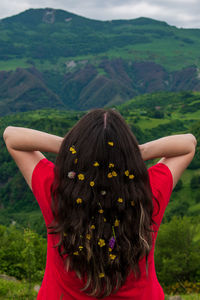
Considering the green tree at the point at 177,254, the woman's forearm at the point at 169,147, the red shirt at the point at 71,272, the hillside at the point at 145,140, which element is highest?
the woman's forearm at the point at 169,147

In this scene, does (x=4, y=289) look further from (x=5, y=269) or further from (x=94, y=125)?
(x=5, y=269)

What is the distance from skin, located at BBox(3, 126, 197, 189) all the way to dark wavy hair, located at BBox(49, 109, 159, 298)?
0.26m

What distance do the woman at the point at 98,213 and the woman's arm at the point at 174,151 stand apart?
0.25 meters

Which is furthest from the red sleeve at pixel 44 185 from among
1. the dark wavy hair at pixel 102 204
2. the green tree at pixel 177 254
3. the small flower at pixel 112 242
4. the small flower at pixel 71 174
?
the green tree at pixel 177 254

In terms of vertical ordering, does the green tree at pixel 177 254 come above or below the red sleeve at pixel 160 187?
below

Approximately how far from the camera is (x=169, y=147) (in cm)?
237

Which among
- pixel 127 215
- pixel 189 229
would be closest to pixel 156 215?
pixel 127 215

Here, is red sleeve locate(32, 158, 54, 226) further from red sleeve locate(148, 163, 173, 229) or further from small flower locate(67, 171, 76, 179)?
red sleeve locate(148, 163, 173, 229)

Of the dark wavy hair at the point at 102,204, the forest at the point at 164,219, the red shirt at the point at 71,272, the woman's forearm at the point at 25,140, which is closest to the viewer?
the dark wavy hair at the point at 102,204

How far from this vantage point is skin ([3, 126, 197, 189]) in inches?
90.0

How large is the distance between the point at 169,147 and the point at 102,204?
66 cm

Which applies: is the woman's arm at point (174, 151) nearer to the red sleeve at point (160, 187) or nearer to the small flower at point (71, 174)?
the red sleeve at point (160, 187)

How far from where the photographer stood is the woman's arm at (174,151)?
7.77ft

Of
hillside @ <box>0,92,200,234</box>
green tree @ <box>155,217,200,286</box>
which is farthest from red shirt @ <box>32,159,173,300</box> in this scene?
hillside @ <box>0,92,200,234</box>
